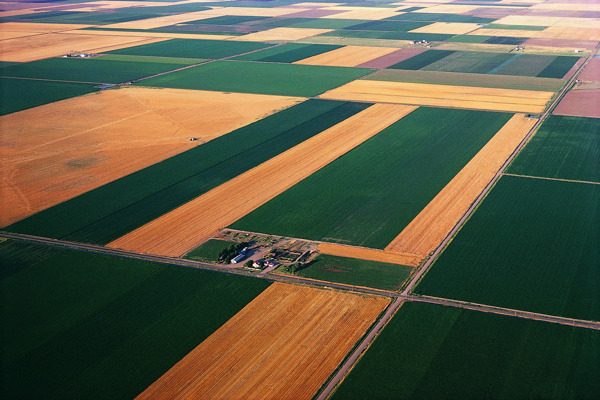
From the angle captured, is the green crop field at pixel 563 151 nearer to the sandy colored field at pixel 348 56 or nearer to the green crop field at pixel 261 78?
the green crop field at pixel 261 78

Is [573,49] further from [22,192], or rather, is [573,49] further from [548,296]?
[22,192]

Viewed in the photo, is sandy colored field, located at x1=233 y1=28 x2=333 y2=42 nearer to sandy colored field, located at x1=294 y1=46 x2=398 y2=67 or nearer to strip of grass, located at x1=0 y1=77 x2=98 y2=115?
sandy colored field, located at x1=294 y1=46 x2=398 y2=67

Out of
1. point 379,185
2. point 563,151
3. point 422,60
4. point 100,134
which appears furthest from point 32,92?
point 563,151

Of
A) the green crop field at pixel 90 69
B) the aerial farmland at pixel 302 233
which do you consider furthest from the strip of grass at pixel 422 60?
the green crop field at pixel 90 69

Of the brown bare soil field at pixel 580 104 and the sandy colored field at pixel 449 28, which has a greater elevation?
the sandy colored field at pixel 449 28

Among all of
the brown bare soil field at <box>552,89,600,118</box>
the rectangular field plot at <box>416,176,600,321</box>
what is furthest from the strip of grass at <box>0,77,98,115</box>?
the brown bare soil field at <box>552,89,600,118</box>

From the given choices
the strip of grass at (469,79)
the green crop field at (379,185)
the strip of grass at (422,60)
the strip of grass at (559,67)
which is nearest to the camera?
the green crop field at (379,185)

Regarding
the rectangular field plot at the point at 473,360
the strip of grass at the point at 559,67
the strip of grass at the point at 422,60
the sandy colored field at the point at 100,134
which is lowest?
the rectangular field plot at the point at 473,360

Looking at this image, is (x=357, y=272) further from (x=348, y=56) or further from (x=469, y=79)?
(x=348, y=56)
